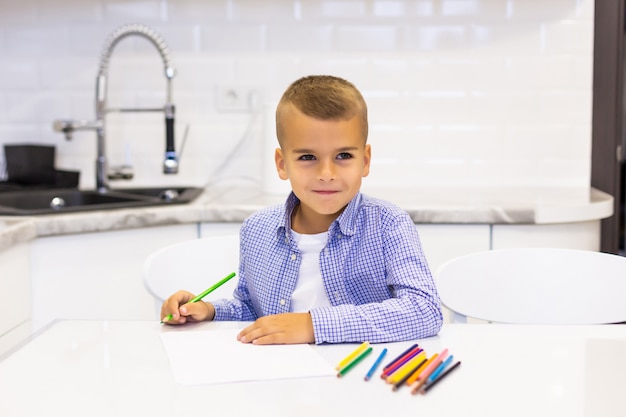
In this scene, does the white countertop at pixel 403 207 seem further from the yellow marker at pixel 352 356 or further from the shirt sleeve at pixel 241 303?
the yellow marker at pixel 352 356

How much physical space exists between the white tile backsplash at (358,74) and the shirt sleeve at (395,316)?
1354 millimetres

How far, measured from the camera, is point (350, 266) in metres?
1.33

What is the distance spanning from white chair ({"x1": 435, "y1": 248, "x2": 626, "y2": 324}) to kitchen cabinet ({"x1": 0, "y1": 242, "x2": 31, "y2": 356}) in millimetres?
1003

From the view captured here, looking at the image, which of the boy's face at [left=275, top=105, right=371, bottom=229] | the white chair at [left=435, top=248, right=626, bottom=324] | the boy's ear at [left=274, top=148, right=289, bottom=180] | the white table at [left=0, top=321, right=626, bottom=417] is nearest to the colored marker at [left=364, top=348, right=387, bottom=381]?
the white table at [left=0, top=321, right=626, bottom=417]

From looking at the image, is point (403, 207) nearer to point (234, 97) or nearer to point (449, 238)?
point (449, 238)

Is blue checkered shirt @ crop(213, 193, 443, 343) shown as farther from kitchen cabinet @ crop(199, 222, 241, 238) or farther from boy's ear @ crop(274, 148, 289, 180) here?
kitchen cabinet @ crop(199, 222, 241, 238)

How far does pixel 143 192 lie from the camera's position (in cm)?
249

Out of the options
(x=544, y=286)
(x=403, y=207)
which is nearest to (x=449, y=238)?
(x=403, y=207)

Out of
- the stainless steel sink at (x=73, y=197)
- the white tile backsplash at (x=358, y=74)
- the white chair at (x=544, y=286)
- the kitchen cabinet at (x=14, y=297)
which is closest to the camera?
the white chair at (x=544, y=286)

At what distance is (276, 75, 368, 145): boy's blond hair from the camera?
4.05ft

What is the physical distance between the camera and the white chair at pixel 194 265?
1530mm

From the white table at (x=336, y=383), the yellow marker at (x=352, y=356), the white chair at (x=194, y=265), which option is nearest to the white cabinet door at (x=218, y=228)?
the white chair at (x=194, y=265)

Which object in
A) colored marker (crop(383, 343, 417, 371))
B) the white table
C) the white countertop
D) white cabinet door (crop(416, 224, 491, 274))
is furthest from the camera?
white cabinet door (crop(416, 224, 491, 274))

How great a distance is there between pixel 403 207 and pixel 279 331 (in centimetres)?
102
